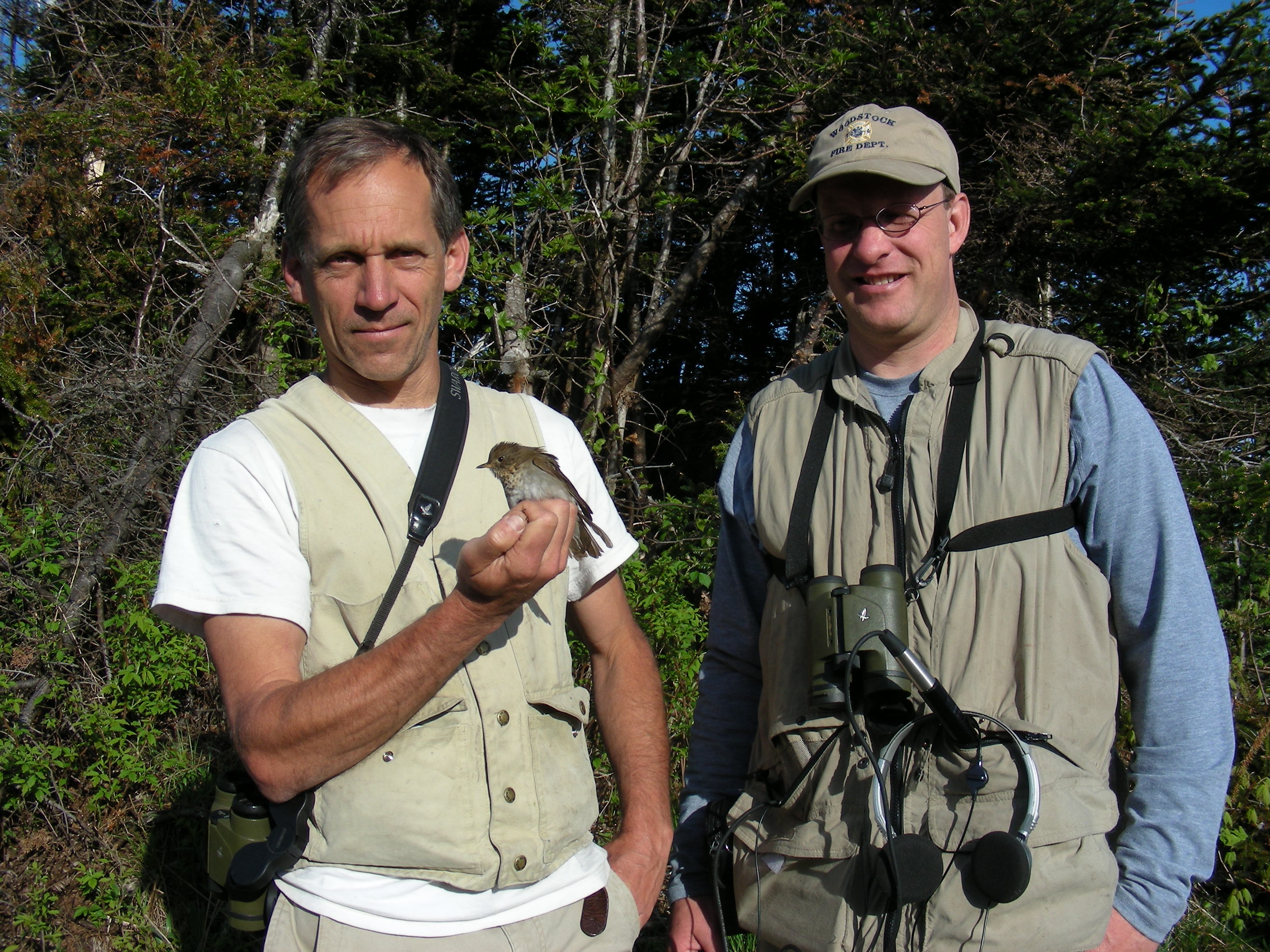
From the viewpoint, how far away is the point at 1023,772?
1.98 metres

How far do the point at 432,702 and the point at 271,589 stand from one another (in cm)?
44

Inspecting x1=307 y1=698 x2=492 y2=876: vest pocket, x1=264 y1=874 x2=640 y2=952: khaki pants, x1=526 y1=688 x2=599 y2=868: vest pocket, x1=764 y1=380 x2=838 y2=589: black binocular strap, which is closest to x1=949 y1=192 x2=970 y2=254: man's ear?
x1=764 y1=380 x2=838 y2=589: black binocular strap

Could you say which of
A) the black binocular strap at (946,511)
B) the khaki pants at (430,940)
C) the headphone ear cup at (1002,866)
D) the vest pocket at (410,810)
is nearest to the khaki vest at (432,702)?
the vest pocket at (410,810)

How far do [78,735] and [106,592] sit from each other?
42.3 inches

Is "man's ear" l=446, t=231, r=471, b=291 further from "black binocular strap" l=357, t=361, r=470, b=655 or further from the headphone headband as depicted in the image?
the headphone headband

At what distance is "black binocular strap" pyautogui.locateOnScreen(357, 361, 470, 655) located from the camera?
215cm

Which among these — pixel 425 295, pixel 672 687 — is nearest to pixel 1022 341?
pixel 425 295

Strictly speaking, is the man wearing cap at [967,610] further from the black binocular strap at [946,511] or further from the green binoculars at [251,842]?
the green binoculars at [251,842]

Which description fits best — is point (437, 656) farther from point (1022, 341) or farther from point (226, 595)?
point (1022, 341)

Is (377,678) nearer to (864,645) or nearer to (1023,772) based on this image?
(864,645)

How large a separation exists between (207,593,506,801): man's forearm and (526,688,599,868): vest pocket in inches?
15.1

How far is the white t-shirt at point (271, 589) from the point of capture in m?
1.98

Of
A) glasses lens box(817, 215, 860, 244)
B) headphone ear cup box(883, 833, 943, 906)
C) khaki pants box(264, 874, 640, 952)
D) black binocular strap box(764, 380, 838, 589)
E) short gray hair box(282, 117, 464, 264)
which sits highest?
short gray hair box(282, 117, 464, 264)

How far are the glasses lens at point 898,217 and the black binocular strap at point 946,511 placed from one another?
13.7 inches
